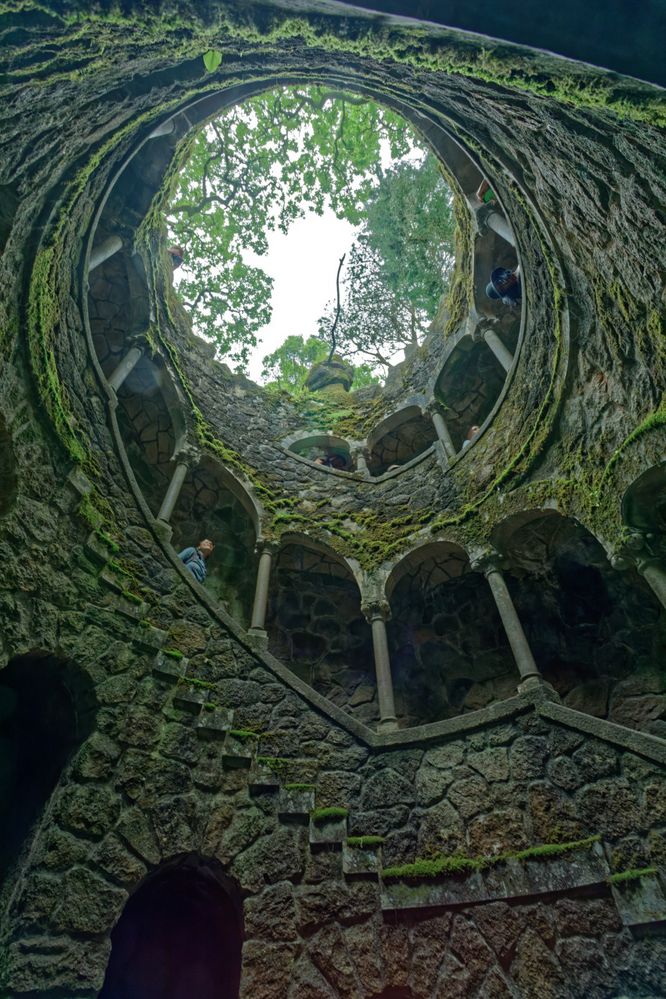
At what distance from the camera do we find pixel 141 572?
17.5 feet

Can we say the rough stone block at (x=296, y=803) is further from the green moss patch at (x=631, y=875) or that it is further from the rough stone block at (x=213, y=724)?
the green moss patch at (x=631, y=875)

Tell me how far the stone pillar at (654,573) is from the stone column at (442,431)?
462cm

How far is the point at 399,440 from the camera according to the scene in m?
12.6

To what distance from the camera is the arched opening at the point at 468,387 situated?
1070cm

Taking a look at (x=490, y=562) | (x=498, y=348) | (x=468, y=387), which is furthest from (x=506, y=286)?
(x=490, y=562)

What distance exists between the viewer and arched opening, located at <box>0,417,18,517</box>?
13.4 ft

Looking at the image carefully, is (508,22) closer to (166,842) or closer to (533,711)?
(166,842)

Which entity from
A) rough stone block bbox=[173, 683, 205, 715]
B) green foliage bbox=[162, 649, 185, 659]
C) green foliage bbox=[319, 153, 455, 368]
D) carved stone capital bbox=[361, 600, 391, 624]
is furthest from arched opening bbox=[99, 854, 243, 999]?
green foliage bbox=[319, 153, 455, 368]

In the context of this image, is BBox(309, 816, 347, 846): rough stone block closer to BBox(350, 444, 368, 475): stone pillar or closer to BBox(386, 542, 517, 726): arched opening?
BBox(386, 542, 517, 726): arched opening

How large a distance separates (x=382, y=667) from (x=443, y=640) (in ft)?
6.10

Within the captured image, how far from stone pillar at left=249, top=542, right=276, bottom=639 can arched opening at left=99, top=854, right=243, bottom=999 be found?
10.2ft

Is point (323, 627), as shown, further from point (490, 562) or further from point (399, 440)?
point (399, 440)

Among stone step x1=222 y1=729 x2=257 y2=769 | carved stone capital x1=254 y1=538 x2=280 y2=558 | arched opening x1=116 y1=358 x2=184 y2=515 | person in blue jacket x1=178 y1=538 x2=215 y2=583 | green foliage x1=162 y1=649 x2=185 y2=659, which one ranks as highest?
arched opening x1=116 y1=358 x2=184 y2=515

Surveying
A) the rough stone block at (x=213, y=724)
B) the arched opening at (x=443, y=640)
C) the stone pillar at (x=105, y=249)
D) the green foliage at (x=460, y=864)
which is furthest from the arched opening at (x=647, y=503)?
the stone pillar at (x=105, y=249)
